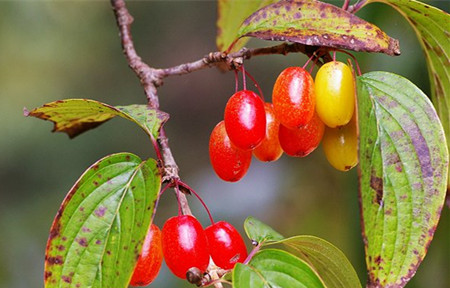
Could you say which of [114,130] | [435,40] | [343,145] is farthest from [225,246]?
[114,130]

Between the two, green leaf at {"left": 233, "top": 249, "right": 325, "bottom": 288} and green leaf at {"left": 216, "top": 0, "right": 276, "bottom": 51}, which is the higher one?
green leaf at {"left": 216, "top": 0, "right": 276, "bottom": 51}

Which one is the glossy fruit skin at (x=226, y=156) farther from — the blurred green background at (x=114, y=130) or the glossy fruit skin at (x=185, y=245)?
the blurred green background at (x=114, y=130)

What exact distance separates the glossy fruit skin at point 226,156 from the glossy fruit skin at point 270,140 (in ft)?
0.07

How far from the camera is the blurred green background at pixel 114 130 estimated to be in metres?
1.67

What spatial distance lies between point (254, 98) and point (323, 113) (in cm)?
8

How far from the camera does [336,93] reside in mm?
627

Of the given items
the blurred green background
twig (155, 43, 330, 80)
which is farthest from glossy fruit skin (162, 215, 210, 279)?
the blurred green background

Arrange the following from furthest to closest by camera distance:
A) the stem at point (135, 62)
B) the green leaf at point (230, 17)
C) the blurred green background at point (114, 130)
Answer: the blurred green background at point (114, 130), the green leaf at point (230, 17), the stem at point (135, 62)

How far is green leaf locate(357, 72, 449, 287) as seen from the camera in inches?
22.0

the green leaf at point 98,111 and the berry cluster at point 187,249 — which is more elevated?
the green leaf at point 98,111

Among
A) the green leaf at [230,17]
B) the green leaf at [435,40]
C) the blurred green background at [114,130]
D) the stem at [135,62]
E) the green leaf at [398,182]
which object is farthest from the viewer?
the blurred green background at [114,130]

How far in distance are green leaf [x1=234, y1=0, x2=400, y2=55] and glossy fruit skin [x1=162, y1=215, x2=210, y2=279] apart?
21 cm

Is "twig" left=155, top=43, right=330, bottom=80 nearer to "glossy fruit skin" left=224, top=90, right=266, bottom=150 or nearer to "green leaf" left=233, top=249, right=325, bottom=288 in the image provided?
"glossy fruit skin" left=224, top=90, right=266, bottom=150

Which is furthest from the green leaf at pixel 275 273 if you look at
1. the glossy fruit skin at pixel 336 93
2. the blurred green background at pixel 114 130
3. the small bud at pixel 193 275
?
the blurred green background at pixel 114 130
